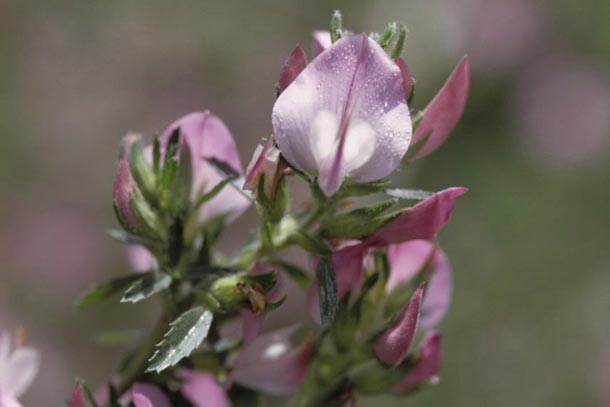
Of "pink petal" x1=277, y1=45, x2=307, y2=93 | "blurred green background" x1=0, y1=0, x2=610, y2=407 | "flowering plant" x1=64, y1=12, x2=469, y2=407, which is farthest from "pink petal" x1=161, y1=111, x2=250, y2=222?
→ "blurred green background" x1=0, y1=0, x2=610, y2=407

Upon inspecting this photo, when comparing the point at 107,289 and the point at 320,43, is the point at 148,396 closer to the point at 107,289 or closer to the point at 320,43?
the point at 107,289

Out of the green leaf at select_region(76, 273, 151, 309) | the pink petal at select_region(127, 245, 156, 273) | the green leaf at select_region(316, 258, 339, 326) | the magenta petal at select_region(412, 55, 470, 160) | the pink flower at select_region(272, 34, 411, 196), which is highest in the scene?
the pink flower at select_region(272, 34, 411, 196)

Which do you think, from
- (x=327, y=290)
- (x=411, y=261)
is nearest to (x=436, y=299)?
(x=411, y=261)

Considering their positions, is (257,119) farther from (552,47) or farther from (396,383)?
(396,383)

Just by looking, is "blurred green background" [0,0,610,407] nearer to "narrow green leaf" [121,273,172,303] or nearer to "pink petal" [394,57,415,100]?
"narrow green leaf" [121,273,172,303]

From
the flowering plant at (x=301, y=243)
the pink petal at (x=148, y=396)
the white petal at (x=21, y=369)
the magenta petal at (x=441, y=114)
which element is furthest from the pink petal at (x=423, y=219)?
the white petal at (x=21, y=369)

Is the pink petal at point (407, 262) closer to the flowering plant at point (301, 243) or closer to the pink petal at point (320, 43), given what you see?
the flowering plant at point (301, 243)
